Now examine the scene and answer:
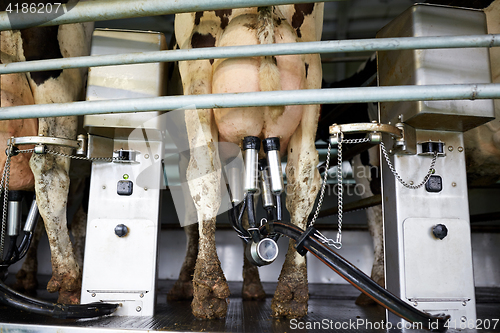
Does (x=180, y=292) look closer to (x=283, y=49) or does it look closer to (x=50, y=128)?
(x=50, y=128)

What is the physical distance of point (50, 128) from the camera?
86.8 inches

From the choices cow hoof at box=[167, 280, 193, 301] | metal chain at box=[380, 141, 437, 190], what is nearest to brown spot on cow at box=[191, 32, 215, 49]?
metal chain at box=[380, 141, 437, 190]

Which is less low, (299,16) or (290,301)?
(299,16)

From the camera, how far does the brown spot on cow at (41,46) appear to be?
223 cm

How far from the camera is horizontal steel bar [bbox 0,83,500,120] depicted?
4.15 ft

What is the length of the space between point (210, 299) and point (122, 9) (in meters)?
1.25

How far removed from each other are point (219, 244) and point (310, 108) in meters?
2.97

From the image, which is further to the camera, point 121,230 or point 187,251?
point 187,251

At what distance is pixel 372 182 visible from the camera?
3.56 meters

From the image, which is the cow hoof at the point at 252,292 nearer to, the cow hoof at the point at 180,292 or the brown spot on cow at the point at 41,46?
the cow hoof at the point at 180,292

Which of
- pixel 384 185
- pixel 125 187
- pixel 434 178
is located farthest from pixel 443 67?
pixel 125 187

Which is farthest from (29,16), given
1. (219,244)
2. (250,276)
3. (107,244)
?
(219,244)

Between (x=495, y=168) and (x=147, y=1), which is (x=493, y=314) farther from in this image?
(x=147, y=1)

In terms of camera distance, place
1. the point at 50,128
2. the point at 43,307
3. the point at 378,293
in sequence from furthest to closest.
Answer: the point at 50,128 < the point at 43,307 < the point at 378,293
